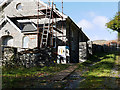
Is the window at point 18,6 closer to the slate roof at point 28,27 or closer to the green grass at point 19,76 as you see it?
the slate roof at point 28,27

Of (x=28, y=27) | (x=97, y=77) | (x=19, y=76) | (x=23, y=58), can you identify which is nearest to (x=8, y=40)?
(x=28, y=27)

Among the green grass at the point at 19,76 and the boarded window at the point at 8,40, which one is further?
the boarded window at the point at 8,40

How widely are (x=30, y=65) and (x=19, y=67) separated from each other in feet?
2.50

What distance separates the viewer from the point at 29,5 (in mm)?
15812

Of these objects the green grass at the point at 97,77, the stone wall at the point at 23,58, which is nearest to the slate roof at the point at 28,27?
the stone wall at the point at 23,58

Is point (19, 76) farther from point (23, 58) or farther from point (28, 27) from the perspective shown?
point (28, 27)

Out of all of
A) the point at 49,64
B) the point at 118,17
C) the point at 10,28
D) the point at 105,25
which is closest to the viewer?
the point at 49,64

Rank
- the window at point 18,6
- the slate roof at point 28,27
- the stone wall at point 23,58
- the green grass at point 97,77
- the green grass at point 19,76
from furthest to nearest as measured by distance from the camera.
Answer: the window at point 18,6 < the slate roof at point 28,27 < the stone wall at point 23,58 < the green grass at point 19,76 < the green grass at point 97,77

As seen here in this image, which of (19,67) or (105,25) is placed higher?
(105,25)

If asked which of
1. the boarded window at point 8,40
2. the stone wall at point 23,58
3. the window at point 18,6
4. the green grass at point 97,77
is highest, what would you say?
the window at point 18,6

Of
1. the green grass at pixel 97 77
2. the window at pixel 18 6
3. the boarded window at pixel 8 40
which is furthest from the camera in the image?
the window at pixel 18 6

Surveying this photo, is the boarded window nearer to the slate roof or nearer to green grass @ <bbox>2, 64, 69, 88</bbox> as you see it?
the slate roof

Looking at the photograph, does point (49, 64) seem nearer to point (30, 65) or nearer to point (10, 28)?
point (30, 65)

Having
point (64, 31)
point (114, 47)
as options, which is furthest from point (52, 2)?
point (114, 47)
